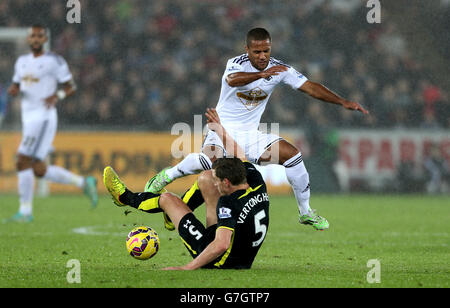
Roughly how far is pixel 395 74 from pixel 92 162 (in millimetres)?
8398

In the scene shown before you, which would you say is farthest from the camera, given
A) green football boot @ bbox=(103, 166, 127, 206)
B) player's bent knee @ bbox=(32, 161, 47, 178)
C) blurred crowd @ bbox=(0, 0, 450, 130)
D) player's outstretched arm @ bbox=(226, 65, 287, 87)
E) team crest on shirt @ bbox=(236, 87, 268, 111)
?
blurred crowd @ bbox=(0, 0, 450, 130)

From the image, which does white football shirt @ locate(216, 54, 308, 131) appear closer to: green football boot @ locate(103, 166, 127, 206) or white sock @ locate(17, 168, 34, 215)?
green football boot @ locate(103, 166, 127, 206)

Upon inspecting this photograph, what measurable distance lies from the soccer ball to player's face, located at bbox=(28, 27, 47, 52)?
5682mm

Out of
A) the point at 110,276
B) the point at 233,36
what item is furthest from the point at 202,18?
the point at 110,276

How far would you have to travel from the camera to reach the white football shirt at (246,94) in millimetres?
8281

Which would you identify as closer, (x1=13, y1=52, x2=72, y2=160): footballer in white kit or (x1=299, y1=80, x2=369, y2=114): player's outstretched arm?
(x1=299, y1=80, x2=369, y2=114): player's outstretched arm

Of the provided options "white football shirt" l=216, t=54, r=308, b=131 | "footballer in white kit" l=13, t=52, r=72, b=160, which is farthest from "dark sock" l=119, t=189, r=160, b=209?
"footballer in white kit" l=13, t=52, r=72, b=160

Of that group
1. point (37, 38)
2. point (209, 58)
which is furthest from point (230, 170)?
point (209, 58)

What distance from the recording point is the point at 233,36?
21.3m

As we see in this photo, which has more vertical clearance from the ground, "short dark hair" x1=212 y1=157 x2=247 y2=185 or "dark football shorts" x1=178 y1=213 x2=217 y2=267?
"short dark hair" x1=212 y1=157 x2=247 y2=185

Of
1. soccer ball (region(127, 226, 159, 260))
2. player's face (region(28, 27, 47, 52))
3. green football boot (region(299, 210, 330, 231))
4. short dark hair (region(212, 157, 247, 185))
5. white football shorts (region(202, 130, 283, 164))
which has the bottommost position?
green football boot (region(299, 210, 330, 231))

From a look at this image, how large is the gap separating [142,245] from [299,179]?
2.14m

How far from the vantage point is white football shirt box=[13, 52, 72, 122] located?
12.4 meters

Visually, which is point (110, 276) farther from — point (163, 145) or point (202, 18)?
point (202, 18)
